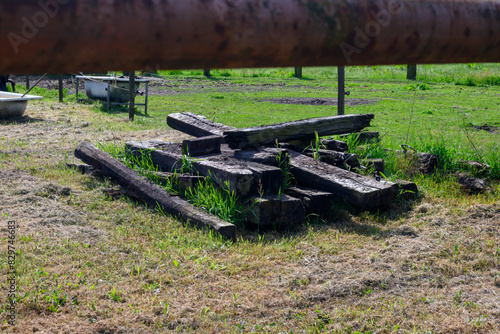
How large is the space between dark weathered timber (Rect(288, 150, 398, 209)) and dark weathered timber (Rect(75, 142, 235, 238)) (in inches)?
46.8

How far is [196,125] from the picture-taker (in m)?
7.29

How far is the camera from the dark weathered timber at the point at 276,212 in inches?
192

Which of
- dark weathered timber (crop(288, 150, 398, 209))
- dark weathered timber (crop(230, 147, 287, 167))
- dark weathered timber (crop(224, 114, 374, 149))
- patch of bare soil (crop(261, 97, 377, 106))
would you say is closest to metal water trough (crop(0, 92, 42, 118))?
patch of bare soil (crop(261, 97, 377, 106))

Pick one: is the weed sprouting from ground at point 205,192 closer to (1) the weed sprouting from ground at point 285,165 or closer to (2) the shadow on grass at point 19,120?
(1) the weed sprouting from ground at point 285,165

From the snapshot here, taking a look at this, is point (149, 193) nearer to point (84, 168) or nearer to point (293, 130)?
point (84, 168)

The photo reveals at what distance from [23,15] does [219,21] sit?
0.25 m

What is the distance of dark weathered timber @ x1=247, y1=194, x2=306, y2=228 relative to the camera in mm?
4879

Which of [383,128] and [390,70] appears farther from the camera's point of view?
[390,70]

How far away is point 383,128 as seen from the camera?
10281 mm

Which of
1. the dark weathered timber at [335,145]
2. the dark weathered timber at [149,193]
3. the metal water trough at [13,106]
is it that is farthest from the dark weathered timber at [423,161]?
the metal water trough at [13,106]

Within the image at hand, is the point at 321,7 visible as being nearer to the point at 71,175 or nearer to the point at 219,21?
the point at 219,21

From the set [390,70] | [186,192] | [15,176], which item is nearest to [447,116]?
[186,192]

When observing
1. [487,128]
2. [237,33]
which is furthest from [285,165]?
[487,128]

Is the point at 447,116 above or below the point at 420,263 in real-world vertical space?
above
